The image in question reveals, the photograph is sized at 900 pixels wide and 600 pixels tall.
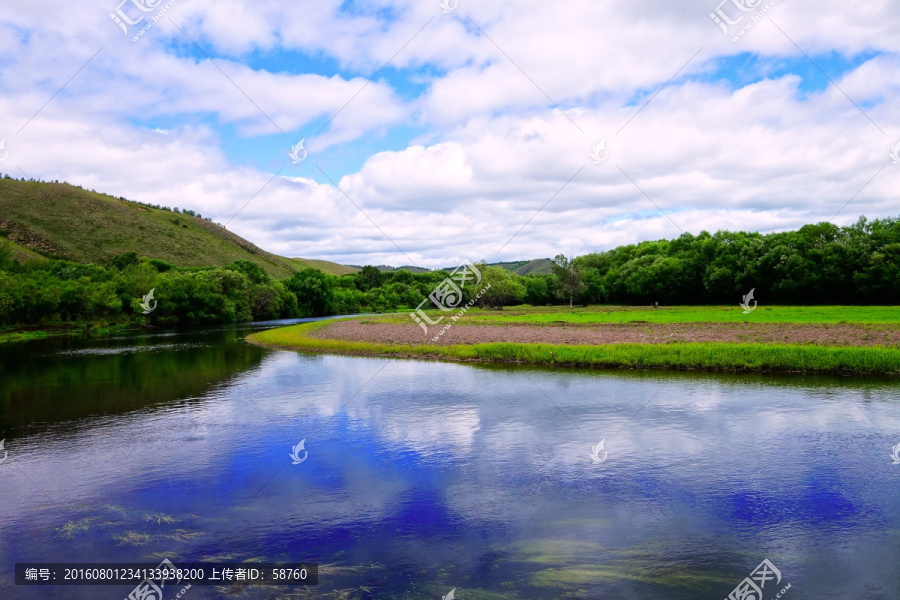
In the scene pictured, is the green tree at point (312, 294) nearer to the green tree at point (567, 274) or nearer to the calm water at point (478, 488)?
the green tree at point (567, 274)

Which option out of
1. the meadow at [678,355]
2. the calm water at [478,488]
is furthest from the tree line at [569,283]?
the calm water at [478,488]

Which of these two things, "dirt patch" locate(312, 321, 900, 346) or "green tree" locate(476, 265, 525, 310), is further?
"green tree" locate(476, 265, 525, 310)

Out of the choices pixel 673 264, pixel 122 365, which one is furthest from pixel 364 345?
→ pixel 673 264

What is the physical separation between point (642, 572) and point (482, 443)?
29.2ft

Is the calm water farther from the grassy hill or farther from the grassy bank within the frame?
the grassy hill

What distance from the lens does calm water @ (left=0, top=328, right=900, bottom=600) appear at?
35.2ft

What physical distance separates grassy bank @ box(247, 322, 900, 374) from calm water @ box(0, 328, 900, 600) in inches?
159

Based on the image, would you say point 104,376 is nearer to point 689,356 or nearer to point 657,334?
point 689,356

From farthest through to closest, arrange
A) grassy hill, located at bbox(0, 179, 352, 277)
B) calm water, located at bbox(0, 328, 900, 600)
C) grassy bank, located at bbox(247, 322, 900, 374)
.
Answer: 1. grassy hill, located at bbox(0, 179, 352, 277)
2. grassy bank, located at bbox(247, 322, 900, 374)
3. calm water, located at bbox(0, 328, 900, 600)

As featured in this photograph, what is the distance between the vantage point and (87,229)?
148875 mm

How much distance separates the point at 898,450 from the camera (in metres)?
17.3

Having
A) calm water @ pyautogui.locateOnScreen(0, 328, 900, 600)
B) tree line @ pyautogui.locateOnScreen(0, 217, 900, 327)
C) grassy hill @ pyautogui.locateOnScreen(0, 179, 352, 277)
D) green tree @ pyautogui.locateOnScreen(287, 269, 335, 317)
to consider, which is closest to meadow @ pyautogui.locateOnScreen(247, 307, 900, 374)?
calm water @ pyautogui.locateOnScreen(0, 328, 900, 600)

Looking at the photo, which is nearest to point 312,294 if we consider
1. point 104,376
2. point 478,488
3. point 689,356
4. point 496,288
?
point 496,288

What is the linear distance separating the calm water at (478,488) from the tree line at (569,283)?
64.1m
